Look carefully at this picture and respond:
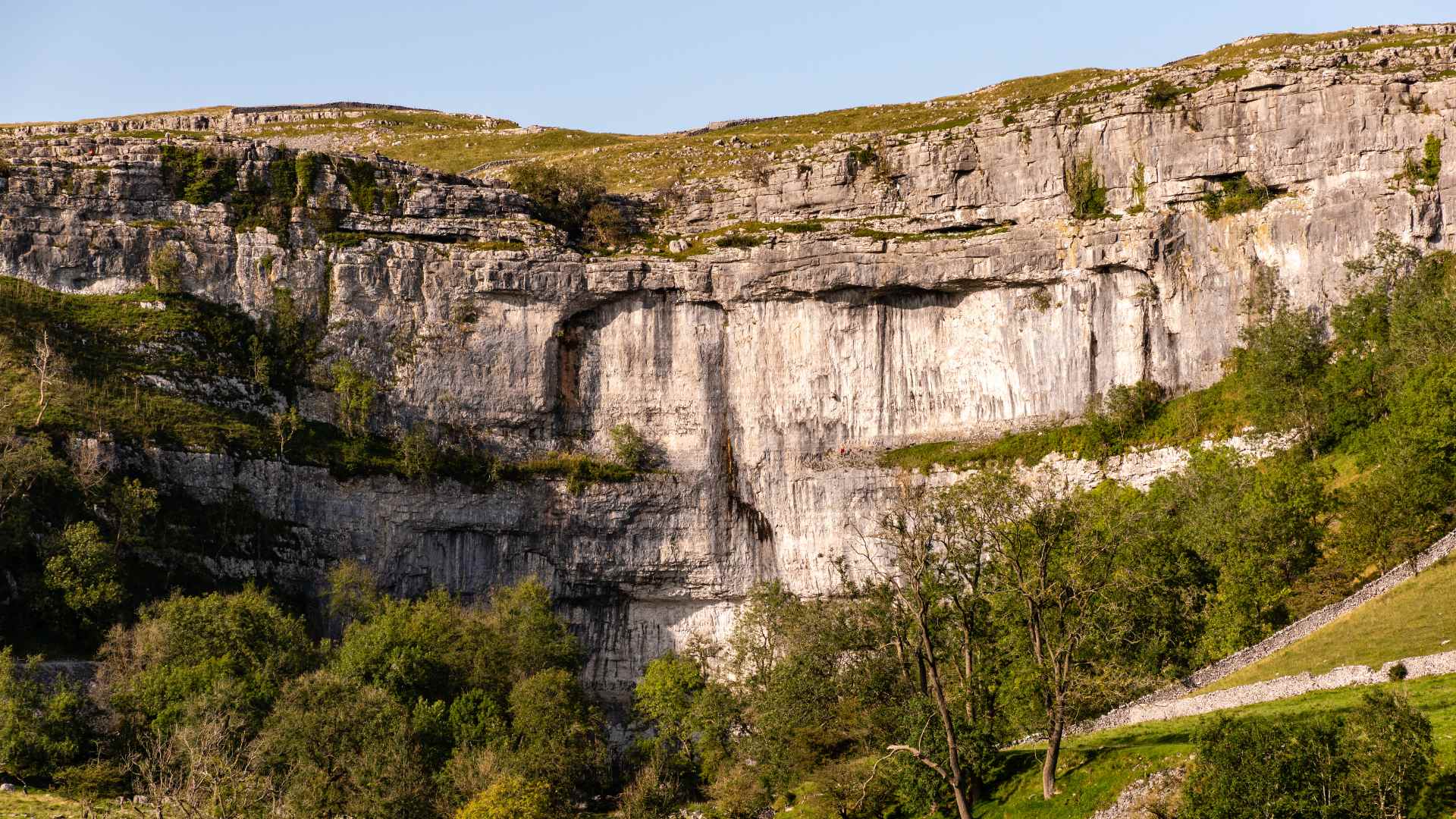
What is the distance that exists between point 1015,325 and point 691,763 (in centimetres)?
2826

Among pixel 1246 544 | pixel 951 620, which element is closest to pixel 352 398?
pixel 951 620

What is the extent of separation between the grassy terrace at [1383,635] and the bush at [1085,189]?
103 ft

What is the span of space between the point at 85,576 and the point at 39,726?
10753mm

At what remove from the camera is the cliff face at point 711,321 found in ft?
240

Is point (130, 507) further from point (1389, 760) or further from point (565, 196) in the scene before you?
point (1389, 760)

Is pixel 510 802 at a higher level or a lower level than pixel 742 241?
lower

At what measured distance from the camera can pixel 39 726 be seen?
168 feet

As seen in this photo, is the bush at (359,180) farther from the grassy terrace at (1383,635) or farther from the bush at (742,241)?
the grassy terrace at (1383,635)

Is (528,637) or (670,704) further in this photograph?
(670,704)

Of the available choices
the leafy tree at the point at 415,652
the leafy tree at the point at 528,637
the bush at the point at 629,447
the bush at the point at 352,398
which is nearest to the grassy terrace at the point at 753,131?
the bush at the point at 629,447

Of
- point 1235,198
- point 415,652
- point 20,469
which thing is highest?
point 1235,198

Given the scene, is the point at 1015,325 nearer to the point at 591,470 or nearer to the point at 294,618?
the point at 591,470

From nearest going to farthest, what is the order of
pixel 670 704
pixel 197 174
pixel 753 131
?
pixel 670 704, pixel 197 174, pixel 753 131

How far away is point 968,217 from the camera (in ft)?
254
